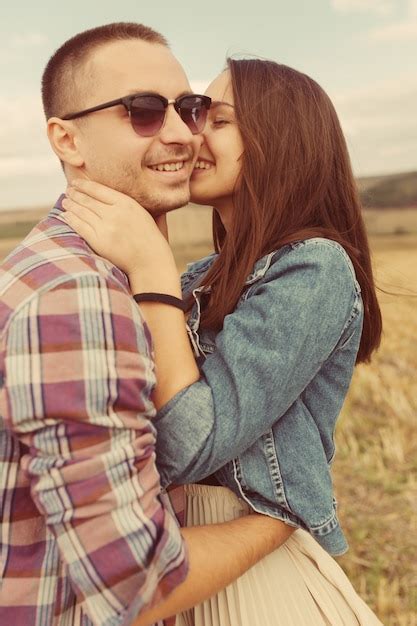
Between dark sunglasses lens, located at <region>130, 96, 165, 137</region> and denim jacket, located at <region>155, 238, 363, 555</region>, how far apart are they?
55 cm

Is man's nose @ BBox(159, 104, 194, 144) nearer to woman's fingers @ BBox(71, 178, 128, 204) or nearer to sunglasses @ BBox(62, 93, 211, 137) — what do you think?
sunglasses @ BBox(62, 93, 211, 137)

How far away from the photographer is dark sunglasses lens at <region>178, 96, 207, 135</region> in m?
2.50

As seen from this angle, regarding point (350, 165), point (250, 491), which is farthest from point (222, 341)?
point (350, 165)

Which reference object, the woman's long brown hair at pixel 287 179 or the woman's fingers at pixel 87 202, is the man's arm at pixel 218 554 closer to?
the woman's long brown hair at pixel 287 179

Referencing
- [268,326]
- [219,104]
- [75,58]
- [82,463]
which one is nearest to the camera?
[82,463]

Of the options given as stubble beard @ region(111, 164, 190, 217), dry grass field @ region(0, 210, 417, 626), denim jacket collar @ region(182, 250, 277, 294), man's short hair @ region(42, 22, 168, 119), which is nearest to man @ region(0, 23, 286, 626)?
stubble beard @ region(111, 164, 190, 217)

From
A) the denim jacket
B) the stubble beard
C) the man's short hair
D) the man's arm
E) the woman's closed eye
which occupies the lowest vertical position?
the man's arm

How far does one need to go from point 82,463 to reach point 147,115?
1.25m

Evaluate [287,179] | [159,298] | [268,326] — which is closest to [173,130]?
[287,179]

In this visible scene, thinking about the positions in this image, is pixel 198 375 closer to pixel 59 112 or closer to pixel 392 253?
pixel 59 112

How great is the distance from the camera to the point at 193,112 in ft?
8.44

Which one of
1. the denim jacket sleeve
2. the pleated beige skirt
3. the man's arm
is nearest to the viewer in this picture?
the man's arm

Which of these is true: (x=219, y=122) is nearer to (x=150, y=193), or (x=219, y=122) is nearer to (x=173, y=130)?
(x=173, y=130)

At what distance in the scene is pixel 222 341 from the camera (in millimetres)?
2088
